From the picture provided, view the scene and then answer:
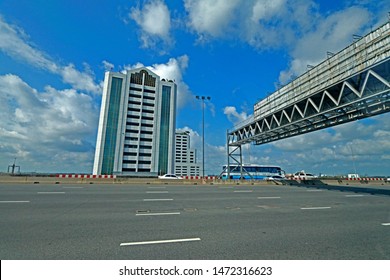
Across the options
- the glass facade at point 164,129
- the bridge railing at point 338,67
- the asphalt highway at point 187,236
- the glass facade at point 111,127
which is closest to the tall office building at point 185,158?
the glass facade at point 164,129

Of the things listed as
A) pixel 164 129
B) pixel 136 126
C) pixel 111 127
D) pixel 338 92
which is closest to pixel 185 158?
pixel 164 129

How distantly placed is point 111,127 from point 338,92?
232ft

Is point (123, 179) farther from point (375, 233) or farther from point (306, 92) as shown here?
point (375, 233)

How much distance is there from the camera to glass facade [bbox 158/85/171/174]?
251 ft

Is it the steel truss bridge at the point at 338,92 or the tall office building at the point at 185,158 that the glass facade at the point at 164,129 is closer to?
the steel truss bridge at the point at 338,92

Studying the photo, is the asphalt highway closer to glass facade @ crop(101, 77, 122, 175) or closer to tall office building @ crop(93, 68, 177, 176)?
glass facade @ crop(101, 77, 122, 175)

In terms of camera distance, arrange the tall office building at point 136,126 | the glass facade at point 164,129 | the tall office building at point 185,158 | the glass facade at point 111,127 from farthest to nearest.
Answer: the tall office building at point 185,158, the glass facade at point 164,129, the tall office building at point 136,126, the glass facade at point 111,127

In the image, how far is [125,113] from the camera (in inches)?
2943

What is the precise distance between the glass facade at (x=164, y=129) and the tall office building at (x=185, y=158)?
63.4m

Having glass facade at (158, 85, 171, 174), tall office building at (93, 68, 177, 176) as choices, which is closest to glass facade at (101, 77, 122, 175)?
tall office building at (93, 68, 177, 176)

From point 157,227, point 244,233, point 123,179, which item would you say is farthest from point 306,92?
point 123,179

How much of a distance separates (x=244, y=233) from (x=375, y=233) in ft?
12.5

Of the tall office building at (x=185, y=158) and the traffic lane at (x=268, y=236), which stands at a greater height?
the tall office building at (x=185, y=158)

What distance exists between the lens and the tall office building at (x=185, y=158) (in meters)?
141
